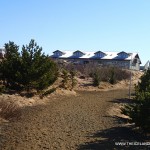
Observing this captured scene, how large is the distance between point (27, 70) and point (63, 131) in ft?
23.4

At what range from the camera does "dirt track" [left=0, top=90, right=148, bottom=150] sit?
28.6 ft

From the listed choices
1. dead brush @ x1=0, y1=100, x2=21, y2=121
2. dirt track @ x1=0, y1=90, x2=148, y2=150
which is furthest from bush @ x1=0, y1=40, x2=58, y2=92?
dead brush @ x1=0, y1=100, x2=21, y2=121

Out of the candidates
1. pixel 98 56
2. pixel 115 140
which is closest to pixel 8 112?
pixel 115 140

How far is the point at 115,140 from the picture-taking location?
9461 millimetres

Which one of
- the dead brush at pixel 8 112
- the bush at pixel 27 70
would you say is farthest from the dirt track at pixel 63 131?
the bush at pixel 27 70

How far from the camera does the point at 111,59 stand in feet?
235

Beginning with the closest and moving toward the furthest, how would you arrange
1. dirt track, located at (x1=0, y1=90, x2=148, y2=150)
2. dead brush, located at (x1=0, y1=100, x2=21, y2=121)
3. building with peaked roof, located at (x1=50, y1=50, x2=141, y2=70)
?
1. dirt track, located at (x1=0, y1=90, x2=148, y2=150)
2. dead brush, located at (x1=0, y1=100, x2=21, y2=121)
3. building with peaked roof, located at (x1=50, y1=50, x2=141, y2=70)

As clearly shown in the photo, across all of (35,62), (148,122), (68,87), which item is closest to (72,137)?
(148,122)

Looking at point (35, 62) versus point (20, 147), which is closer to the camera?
point (20, 147)

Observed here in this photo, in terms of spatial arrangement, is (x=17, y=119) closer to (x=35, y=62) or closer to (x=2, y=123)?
(x=2, y=123)

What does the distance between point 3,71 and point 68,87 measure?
7.36 metres

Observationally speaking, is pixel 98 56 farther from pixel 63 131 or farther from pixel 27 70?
pixel 63 131

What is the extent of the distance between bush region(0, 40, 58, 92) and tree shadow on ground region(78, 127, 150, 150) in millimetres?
7038

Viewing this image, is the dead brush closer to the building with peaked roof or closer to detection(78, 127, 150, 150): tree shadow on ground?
detection(78, 127, 150, 150): tree shadow on ground
